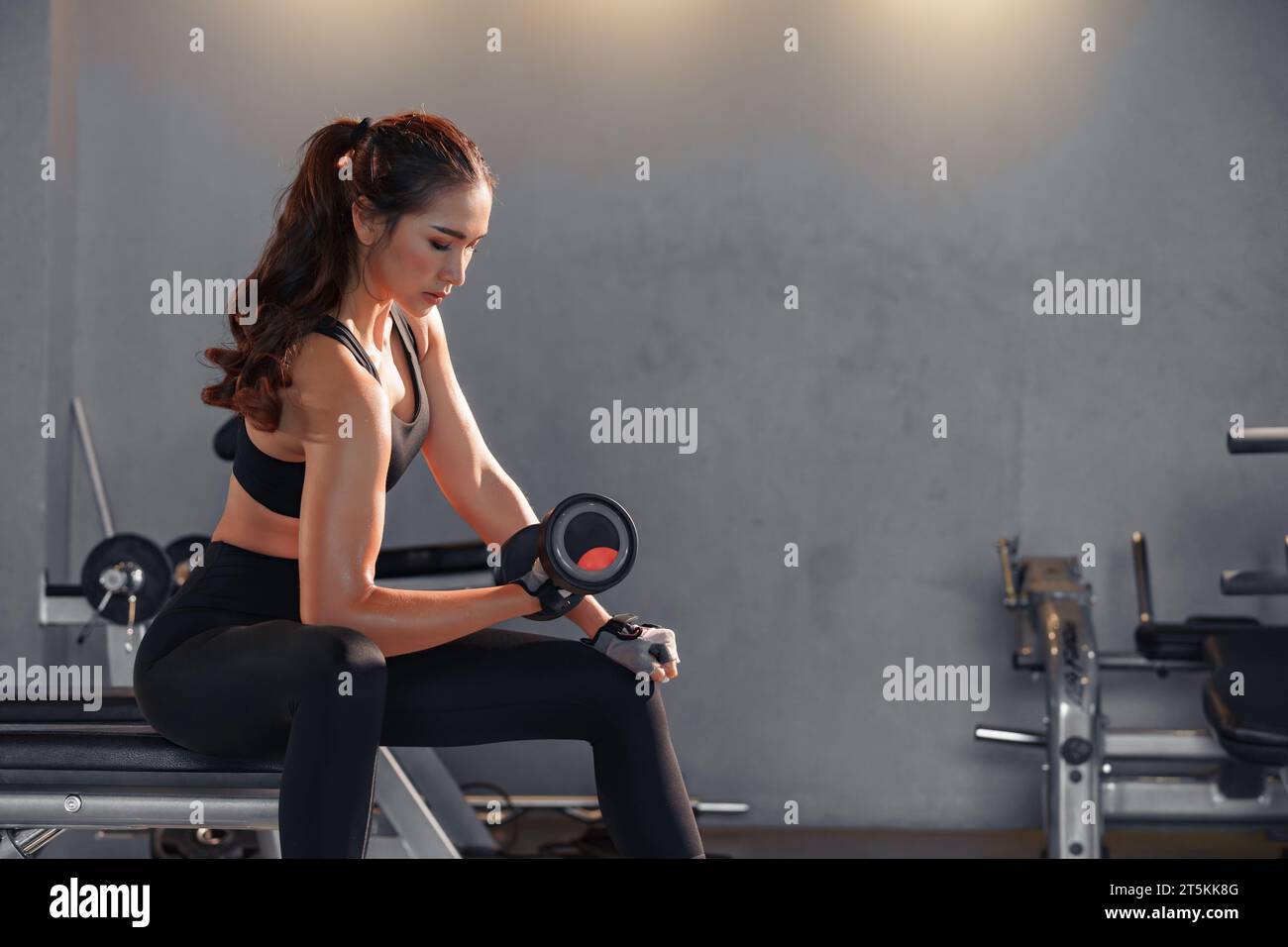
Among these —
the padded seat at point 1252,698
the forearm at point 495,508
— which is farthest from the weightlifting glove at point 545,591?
the padded seat at point 1252,698

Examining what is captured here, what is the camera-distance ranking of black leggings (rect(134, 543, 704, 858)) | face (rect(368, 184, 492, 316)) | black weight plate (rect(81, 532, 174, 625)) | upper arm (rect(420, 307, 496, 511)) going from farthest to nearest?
black weight plate (rect(81, 532, 174, 625)) → upper arm (rect(420, 307, 496, 511)) → face (rect(368, 184, 492, 316)) → black leggings (rect(134, 543, 704, 858))

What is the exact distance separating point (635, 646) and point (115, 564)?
5.70ft

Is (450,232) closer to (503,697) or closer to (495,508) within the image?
(495,508)

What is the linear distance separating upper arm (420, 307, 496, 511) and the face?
0.62 feet

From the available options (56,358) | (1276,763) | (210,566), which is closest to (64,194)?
(56,358)

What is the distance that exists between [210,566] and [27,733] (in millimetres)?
385

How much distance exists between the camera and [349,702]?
135 centimetres

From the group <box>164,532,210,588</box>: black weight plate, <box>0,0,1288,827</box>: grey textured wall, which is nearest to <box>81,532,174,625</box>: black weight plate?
<box>164,532,210,588</box>: black weight plate

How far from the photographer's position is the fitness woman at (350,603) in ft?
4.52

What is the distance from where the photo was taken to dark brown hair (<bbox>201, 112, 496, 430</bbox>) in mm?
1535

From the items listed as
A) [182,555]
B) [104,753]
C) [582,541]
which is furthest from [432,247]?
[182,555]

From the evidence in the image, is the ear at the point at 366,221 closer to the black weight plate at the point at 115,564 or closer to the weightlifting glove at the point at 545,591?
the weightlifting glove at the point at 545,591

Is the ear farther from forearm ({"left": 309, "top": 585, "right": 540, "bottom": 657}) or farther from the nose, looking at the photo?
forearm ({"left": 309, "top": 585, "right": 540, "bottom": 657})

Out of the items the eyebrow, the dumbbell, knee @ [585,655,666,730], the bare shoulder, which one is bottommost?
knee @ [585,655,666,730]
